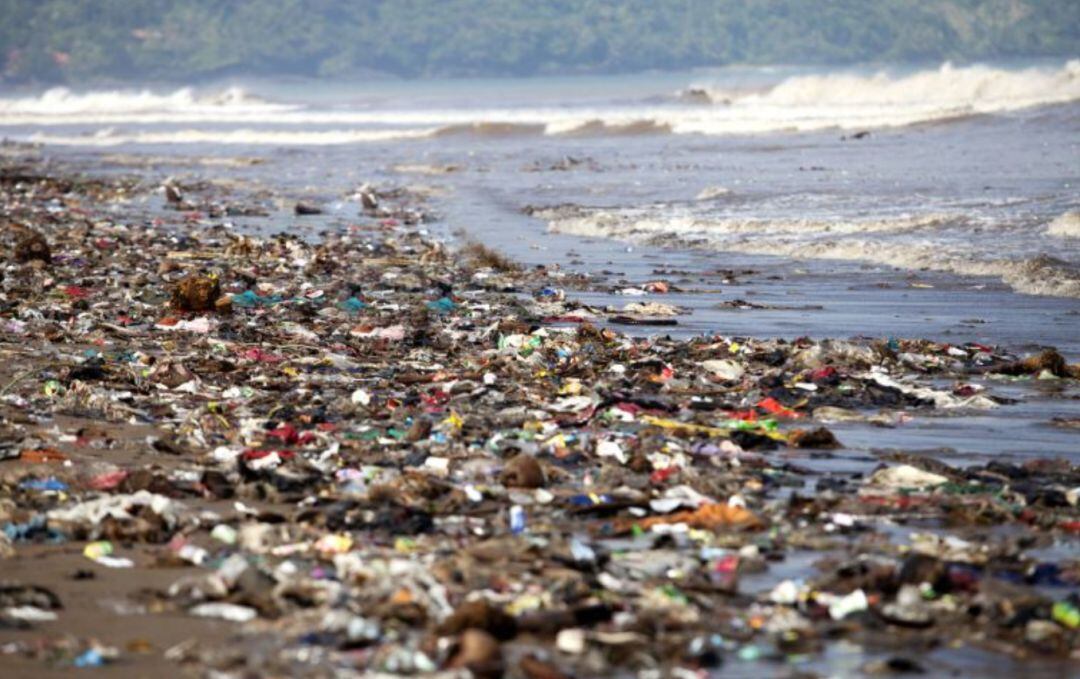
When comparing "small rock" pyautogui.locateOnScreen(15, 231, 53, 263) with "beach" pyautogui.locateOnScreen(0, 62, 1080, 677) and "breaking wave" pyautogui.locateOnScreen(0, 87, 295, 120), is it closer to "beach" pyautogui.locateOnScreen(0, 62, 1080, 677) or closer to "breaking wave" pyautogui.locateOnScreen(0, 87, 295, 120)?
"beach" pyautogui.locateOnScreen(0, 62, 1080, 677)

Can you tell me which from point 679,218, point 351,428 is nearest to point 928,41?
point 679,218

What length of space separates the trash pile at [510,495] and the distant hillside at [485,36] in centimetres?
9422

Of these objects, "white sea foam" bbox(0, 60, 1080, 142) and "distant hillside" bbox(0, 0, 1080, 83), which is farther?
"distant hillside" bbox(0, 0, 1080, 83)

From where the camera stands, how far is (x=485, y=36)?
105125 millimetres

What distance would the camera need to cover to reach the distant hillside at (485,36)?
101938 mm

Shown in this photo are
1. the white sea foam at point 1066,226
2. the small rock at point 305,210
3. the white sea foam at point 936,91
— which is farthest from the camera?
the white sea foam at point 936,91

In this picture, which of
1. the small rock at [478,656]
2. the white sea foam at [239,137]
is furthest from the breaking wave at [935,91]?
the small rock at [478,656]

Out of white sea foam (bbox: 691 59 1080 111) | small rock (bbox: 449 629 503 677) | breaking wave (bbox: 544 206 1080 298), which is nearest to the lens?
small rock (bbox: 449 629 503 677)

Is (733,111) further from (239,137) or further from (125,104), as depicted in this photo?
(125,104)

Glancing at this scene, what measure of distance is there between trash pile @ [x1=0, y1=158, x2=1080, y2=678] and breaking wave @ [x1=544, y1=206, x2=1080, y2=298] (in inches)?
143

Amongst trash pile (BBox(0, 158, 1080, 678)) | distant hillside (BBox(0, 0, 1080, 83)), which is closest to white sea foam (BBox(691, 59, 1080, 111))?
trash pile (BBox(0, 158, 1080, 678))

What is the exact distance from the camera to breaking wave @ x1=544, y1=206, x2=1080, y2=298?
13.0m

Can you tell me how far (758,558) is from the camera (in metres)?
5.40

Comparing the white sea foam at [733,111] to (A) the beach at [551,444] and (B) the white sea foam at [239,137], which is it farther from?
(A) the beach at [551,444]
